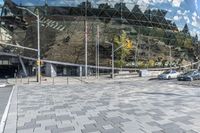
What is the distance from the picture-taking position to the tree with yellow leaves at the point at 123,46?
71831 mm

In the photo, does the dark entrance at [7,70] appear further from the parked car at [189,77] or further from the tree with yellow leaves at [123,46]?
the parked car at [189,77]

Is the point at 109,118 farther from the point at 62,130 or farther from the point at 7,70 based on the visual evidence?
the point at 7,70

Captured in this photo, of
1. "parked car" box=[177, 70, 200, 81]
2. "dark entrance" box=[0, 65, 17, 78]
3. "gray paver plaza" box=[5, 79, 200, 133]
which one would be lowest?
"gray paver plaza" box=[5, 79, 200, 133]

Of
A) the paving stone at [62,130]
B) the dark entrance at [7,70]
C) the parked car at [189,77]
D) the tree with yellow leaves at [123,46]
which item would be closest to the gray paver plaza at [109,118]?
the paving stone at [62,130]

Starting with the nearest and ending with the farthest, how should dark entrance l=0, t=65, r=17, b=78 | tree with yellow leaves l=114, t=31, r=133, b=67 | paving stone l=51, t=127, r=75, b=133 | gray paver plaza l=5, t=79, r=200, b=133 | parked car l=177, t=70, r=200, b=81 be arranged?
paving stone l=51, t=127, r=75, b=133, gray paver plaza l=5, t=79, r=200, b=133, parked car l=177, t=70, r=200, b=81, tree with yellow leaves l=114, t=31, r=133, b=67, dark entrance l=0, t=65, r=17, b=78

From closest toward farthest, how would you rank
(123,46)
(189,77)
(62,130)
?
(62,130), (189,77), (123,46)

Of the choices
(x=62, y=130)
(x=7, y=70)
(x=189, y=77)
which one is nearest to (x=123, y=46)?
(x=7, y=70)

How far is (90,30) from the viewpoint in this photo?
3066 inches

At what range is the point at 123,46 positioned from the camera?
71.6 meters

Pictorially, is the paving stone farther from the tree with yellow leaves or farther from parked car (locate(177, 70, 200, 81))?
the tree with yellow leaves

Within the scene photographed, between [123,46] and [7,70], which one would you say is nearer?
[123,46]

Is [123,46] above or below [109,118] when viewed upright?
above

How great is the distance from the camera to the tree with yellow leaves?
71.8m

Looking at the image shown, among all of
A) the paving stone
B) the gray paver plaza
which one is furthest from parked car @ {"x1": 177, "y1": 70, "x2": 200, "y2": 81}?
the paving stone
